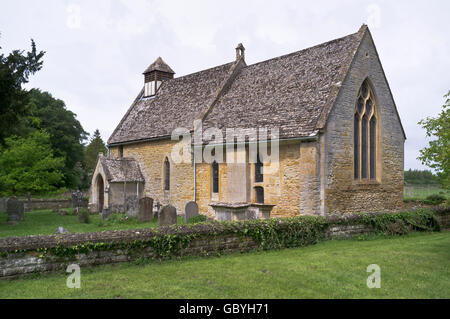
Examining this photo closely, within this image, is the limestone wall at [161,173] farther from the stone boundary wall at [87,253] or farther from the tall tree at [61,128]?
the tall tree at [61,128]

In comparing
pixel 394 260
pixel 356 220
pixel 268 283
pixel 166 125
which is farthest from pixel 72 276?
pixel 166 125

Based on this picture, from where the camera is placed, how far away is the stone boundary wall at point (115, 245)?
8.13 m

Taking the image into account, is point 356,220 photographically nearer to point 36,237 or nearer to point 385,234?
point 385,234

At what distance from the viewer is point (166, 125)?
24266 millimetres

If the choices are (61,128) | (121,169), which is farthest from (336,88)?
(61,128)

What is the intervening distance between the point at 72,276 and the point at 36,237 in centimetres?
128

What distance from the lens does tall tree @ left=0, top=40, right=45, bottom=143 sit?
45.0 ft

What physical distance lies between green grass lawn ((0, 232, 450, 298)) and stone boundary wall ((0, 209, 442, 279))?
0.24m

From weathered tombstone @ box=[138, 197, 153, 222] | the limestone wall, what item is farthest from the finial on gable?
weathered tombstone @ box=[138, 197, 153, 222]

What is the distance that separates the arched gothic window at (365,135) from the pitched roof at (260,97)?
2079 mm

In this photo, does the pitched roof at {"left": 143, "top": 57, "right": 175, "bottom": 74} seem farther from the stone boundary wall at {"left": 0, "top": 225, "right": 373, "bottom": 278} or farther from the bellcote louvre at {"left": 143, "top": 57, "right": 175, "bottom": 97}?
the stone boundary wall at {"left": 0, "top": 225, "right": 373, "bottom": 278}

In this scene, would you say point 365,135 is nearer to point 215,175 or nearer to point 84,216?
point 215,175

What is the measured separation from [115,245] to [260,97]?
13.5m

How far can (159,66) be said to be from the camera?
30.6 meters
